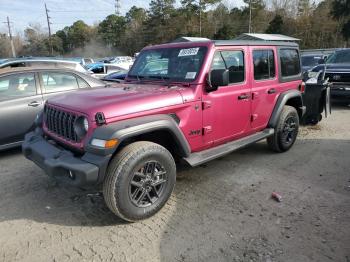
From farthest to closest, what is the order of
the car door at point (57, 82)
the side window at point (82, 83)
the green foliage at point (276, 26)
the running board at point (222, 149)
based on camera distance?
the green foliage at point (276, 26)
the side window at point (82, 83)
the car door at point (57, 82)
the running board at point (222, 149)

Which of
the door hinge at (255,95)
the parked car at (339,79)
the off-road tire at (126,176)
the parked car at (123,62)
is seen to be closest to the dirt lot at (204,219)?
the off-road tire at (126,176)

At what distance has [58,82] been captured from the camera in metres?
6.09

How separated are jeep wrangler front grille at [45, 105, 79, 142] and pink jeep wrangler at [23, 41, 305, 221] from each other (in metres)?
0.01

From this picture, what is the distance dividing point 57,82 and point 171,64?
276 cm

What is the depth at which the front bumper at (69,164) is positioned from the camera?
3.06 metres

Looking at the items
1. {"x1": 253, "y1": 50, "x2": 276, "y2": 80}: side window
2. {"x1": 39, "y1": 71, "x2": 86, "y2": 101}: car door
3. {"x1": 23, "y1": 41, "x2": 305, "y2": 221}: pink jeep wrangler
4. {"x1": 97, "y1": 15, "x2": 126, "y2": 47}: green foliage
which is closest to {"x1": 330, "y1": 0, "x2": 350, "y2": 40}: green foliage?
{"x1": 253, "y1": 50, "x2": 276, "y2": 80}: side window

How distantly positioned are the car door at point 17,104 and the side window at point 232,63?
129 inches

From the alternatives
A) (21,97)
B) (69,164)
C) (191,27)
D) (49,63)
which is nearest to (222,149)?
(69,164)

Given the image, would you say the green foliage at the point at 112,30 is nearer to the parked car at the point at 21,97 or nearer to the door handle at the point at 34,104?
the parked car at the point at 21,97

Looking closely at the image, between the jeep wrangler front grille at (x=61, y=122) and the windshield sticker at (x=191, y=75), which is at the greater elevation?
the windshield sticker at (x=191, y=75)

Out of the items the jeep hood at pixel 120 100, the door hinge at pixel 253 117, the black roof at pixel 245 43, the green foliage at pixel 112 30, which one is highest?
the green foliage at pixel 112 30

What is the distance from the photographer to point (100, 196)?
4082 millimetres

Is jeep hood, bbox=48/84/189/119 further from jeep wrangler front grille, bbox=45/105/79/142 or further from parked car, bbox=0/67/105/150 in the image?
parked car, bbox=0/67/105/150

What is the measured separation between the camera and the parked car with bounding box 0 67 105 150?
5427 mm
